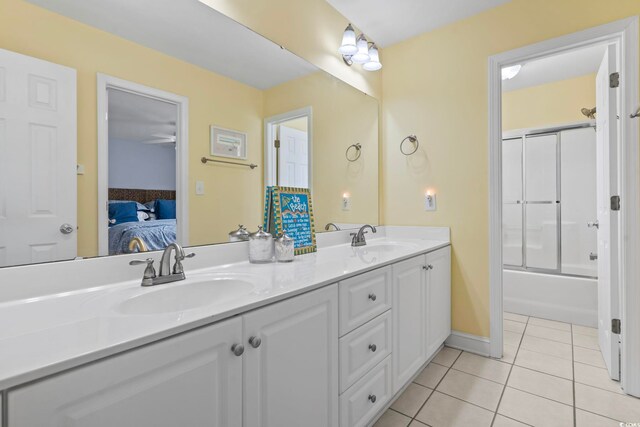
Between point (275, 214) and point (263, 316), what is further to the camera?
point (275, 214)

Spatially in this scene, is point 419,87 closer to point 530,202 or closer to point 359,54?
point 359,54

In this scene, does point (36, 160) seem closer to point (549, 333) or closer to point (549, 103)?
point (549, 333)

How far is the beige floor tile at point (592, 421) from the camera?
4.82 feet

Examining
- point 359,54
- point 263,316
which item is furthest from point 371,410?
point 359,54

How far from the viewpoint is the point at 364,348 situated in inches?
52.5

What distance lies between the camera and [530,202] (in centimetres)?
333

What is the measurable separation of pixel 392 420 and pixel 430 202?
147 cm

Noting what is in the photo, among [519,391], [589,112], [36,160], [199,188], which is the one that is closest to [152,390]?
[36,160]

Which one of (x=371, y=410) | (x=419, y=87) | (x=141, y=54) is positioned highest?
(x=419, y=87)

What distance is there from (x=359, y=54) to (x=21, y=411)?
7.80 feet

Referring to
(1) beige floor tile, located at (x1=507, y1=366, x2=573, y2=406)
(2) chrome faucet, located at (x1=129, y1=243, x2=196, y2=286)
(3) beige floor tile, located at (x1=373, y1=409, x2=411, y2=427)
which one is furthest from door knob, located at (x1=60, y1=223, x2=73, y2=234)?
(1) beige floor tile, located at (x1=507, y1=366, x2=573, y2=406)

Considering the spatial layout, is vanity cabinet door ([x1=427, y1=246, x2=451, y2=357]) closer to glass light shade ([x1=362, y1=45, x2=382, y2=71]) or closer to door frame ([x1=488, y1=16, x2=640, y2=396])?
door frame ([x1=488, y1=16, x2=640, y2=396])

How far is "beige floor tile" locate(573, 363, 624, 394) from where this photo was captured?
1.78 m

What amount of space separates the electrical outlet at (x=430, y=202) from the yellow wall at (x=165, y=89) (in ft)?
4.47
